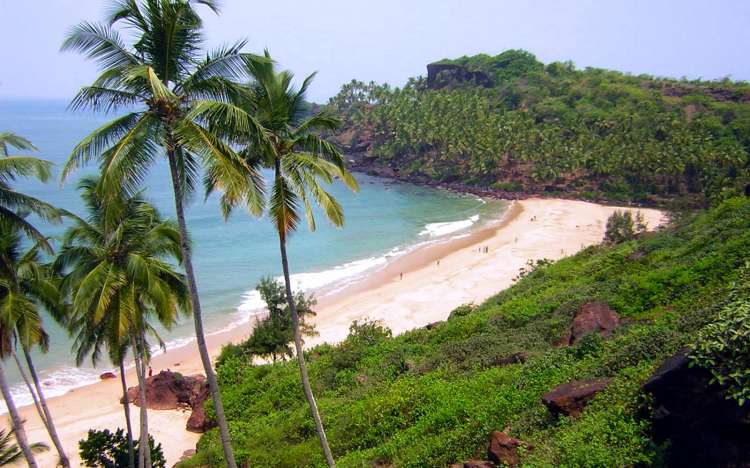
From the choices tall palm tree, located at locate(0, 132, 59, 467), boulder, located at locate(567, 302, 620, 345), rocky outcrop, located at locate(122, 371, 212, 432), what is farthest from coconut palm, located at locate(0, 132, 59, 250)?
rocky outcrop, located at locate(122, 371, 212, 432)

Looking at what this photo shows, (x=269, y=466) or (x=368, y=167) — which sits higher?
(x=368, y=167)

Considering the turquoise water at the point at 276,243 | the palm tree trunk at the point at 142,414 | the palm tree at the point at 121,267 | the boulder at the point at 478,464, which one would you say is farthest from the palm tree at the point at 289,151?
the turquoise water at the point at 276,243

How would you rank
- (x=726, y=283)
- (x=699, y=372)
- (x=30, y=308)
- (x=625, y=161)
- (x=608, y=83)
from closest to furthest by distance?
(x=699, y=372) → (x=30, y=308) → (x=726, y=283) → (x=625, y=161) → (x=608, y=83)

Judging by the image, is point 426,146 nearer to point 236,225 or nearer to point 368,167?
point 368,167

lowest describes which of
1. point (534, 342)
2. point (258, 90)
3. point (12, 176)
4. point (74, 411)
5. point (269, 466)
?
point (74, 411)

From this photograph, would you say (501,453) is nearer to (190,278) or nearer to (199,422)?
(190,278)

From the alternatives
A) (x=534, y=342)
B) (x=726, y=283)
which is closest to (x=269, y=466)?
(x=534, y=342)

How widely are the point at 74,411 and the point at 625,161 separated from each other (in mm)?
67297

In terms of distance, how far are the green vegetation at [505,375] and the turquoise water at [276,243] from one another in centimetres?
1415

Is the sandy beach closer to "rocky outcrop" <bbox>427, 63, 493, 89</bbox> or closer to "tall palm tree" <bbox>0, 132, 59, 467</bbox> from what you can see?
"tall palm tree" <bbox>0, 132, 59, 467</bbox>

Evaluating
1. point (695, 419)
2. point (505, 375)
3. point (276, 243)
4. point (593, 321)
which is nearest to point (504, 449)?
point (695, 419)

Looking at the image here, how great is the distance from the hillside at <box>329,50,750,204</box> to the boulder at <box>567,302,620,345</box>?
45.5 m

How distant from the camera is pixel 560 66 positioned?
134m

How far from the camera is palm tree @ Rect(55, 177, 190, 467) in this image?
33.1ft
